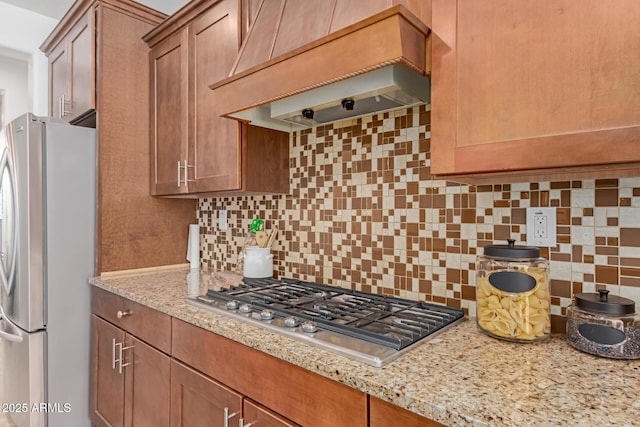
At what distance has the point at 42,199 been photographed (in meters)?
2.04

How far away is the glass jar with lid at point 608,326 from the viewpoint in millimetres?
905

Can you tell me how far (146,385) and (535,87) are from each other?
1.82 metres

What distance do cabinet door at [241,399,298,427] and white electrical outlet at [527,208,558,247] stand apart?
92cm

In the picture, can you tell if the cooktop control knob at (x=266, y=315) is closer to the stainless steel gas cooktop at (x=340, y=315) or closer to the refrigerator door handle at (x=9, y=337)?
the stainless steel gas cooktop at (x=340, y=315)

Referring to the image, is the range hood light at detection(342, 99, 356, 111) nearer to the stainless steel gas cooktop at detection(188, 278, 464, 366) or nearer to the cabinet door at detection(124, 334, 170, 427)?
the stainless steel gas cooktop at detection(188, 278, 464, 366)

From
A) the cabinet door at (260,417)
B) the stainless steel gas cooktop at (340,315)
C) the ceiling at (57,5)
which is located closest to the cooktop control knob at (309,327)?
the stainless steel gas cooktop at (340,315)

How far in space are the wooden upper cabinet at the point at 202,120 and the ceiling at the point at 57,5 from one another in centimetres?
71

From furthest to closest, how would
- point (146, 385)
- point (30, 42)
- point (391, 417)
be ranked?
point (30, 42) → point (146, 385) → point (391, 417)

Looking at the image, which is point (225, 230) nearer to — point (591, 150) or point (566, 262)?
point (566, 262)

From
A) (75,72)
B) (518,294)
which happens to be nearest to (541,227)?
(518,294)

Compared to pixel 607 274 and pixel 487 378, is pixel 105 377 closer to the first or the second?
pixel 487 378

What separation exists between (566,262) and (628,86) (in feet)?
1.90

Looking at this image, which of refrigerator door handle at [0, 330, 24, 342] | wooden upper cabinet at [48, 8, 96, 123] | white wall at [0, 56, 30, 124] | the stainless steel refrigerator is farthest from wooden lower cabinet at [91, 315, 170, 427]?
white wall at [0, 56, 30, 124]

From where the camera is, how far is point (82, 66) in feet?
7.69
